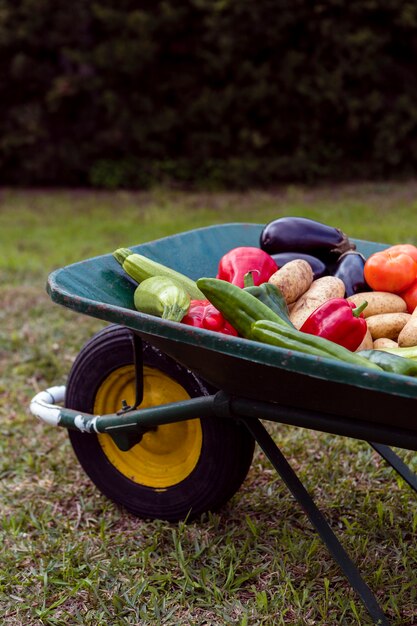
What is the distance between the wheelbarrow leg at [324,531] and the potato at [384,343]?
36 centimetres

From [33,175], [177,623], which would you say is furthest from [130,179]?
[177,623]

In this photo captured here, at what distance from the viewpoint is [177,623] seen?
197 cm

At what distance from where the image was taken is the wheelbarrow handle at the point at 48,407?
7.50 feet

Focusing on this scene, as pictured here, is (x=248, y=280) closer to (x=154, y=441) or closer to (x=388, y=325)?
(x=388, y=325)

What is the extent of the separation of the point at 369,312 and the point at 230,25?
5720mm

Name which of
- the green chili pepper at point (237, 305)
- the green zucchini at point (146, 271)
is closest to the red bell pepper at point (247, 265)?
the green zucchini at point (146, 271)

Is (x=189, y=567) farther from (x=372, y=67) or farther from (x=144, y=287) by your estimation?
(x=372, y=67)

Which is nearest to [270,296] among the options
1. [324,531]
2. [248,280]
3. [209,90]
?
[248,280]

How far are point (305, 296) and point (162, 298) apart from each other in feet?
1.35

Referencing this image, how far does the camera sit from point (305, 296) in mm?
2057

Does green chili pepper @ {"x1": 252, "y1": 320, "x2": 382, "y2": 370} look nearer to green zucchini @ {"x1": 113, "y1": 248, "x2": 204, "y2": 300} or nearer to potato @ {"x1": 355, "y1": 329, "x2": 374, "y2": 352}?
potato @ {"x1": 355, "y1": 329, "x2": 374, "y2": 352}

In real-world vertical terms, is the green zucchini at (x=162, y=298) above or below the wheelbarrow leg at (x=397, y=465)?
above

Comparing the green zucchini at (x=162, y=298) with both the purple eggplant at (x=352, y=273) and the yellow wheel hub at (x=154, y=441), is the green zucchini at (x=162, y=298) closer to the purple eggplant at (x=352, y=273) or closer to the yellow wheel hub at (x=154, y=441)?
the yellow wheel hub at (x=154, y=441)

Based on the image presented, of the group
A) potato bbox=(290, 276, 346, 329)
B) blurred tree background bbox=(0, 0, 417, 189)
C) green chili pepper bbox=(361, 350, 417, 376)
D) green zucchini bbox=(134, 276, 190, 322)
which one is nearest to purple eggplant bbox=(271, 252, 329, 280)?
potato bbox=(290, 276, 346, 329)
